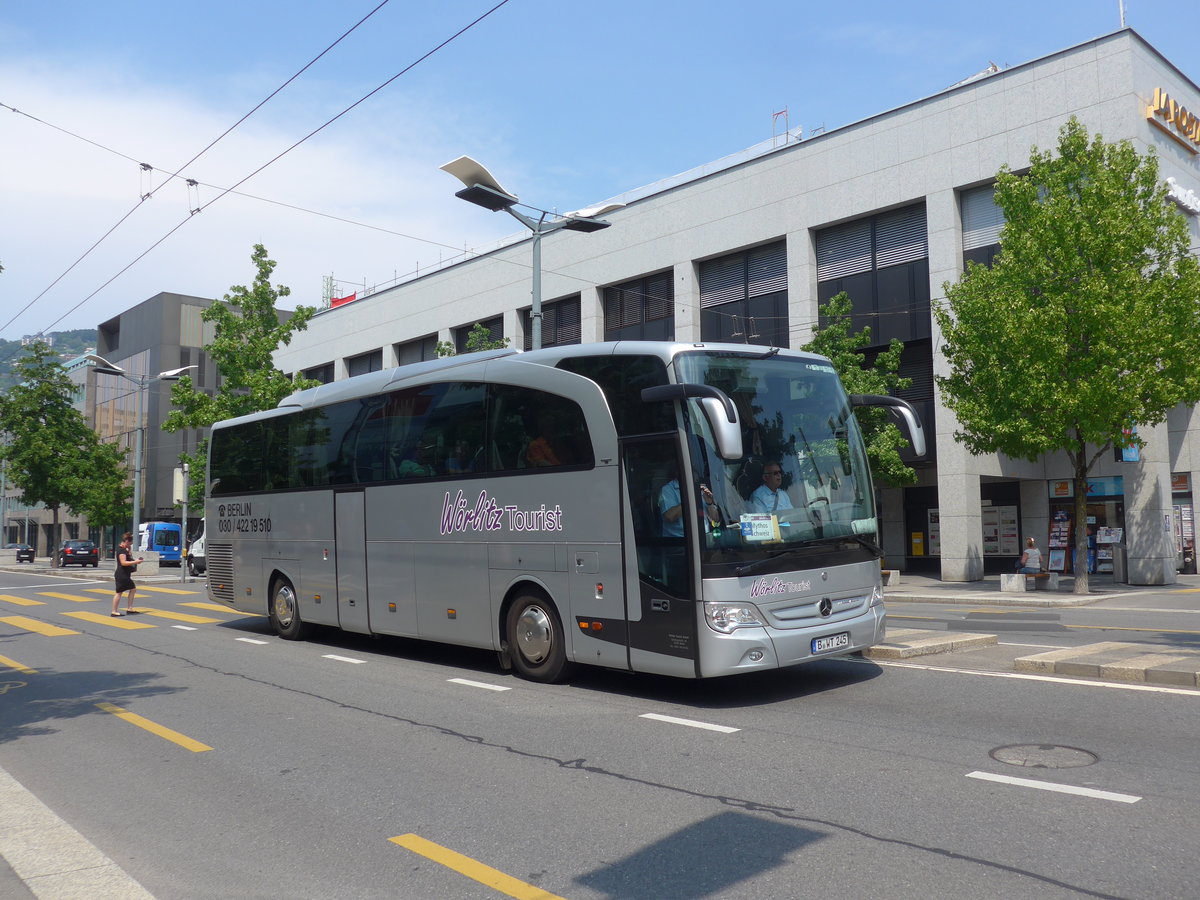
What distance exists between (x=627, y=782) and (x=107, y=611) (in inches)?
738

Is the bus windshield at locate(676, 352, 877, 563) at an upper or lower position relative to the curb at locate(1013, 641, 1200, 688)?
upper

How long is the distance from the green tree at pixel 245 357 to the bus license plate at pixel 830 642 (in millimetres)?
27818

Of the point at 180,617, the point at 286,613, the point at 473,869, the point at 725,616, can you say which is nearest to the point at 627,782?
the point at 473,869

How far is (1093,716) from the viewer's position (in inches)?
293

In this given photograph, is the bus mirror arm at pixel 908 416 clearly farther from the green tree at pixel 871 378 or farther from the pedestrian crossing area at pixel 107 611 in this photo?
the green tree at pixel 871 378

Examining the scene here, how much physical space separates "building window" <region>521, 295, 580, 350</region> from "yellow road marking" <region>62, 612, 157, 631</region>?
68.3 feet

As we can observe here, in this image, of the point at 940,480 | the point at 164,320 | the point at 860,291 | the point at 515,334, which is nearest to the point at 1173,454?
the point at 940,480

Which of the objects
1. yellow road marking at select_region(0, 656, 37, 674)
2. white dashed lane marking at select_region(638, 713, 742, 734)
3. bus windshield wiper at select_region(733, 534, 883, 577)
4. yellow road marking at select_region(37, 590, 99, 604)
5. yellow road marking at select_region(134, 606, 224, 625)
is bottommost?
yellow road marking at select_region(37, 590, 99, 604)

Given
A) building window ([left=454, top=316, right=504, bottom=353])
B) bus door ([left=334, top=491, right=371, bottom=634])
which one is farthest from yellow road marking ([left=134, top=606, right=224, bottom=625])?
building window ([left=454, top=316, right=504, bottom=353])

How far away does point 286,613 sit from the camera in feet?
48.1

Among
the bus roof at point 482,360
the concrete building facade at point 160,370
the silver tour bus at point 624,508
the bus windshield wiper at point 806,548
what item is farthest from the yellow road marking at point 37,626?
the concrete building facade at point 160,370

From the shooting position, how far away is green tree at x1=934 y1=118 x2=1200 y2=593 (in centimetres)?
2212

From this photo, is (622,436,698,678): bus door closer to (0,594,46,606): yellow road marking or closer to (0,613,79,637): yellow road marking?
(0,613,79,637): yellow road marking

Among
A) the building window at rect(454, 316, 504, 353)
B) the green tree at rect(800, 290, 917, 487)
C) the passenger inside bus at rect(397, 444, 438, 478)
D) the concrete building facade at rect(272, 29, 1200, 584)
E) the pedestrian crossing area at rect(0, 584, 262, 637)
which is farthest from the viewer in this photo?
the building window at rect(454, 316, 504, 353)
